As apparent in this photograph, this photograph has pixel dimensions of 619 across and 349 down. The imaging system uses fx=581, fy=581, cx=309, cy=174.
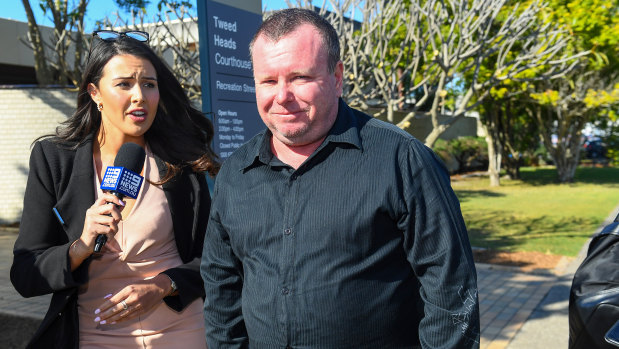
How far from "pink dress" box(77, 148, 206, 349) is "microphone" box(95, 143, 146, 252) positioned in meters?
0.22

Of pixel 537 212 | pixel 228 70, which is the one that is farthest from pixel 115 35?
pixel 537 212

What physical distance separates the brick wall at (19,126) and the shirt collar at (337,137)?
12331mm

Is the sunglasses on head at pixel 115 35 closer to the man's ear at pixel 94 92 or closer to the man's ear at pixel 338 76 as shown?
the man's ear at pixel 94 92

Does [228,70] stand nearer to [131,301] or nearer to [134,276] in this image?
[134,276]

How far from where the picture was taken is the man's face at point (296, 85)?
179cm

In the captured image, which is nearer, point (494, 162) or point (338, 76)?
point (338, 76)

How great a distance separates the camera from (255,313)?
1922 millimetres

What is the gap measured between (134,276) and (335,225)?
108cm

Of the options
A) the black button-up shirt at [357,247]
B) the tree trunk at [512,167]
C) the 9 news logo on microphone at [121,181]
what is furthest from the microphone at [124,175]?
the tree trunk at [512,167]

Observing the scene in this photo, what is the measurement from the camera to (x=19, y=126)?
43.2 ft

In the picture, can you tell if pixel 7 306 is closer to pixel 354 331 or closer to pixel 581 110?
pixel 354 331

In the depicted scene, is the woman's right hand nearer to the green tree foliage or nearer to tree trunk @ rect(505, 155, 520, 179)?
the green tree foliage

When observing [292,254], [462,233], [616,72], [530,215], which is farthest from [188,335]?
[616,72]

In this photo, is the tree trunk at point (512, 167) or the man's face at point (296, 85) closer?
the man's face at point (296, 85)
